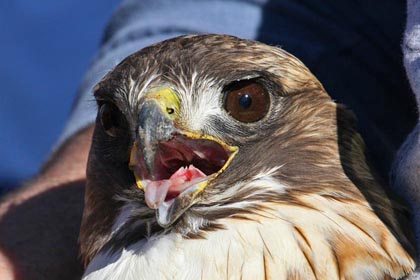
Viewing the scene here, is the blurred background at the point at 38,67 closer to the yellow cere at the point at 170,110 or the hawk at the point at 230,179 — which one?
the hawk at the point at 230,179

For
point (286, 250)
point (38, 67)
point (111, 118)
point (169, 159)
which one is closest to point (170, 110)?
point (169, 159)

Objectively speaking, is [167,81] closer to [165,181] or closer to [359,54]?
[165,181]

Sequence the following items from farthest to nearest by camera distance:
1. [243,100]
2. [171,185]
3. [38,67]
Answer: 1. [38,67]
2. [243,100]
3. [171,185]

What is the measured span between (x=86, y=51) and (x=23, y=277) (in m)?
2.31

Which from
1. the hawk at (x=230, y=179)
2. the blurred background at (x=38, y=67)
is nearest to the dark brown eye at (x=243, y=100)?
the hawk at (x=230, y=179)

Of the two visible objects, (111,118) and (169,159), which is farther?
(111,118)

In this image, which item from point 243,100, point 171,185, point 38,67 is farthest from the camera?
point 38,67

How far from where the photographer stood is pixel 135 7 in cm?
347

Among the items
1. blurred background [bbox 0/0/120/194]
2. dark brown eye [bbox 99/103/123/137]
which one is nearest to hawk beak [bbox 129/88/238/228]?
dark brown eye [bbox 99/103/123/137]

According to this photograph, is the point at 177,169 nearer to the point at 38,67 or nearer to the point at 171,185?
the point at 171,185

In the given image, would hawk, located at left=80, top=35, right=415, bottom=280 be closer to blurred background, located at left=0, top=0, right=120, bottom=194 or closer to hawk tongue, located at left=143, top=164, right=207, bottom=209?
hawk tongue, located at left=143, top=164, right=207, bottom=209

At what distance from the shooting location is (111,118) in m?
2.16

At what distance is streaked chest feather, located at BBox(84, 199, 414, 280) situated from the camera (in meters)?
1.99

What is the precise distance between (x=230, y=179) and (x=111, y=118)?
0.31 metres
